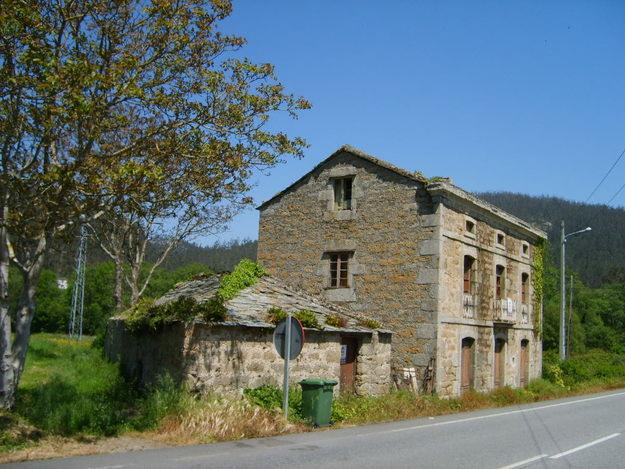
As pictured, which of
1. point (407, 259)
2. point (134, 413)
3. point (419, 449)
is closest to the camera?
point (419, 449)

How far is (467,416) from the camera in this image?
51.5ft

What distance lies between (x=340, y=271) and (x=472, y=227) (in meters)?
4.81

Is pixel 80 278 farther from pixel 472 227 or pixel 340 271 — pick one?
pixel 472 227

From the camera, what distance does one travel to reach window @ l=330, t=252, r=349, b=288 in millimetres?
20859

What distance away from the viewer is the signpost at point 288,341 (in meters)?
12.2

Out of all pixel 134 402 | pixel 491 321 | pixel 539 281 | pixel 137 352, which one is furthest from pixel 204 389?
pixel 539 281

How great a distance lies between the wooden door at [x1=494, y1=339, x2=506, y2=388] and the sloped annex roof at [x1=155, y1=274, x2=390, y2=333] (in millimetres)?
7386

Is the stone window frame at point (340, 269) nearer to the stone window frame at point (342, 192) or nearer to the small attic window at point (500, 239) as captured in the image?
the stone window frame at point (342, 192)

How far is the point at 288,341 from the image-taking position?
480 inches

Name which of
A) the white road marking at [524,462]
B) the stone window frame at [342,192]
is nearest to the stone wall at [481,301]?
the stone window frame at [342,192]

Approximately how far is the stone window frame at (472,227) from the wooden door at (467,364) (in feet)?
11.3

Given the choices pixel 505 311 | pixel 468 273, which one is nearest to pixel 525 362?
pixel 505 311

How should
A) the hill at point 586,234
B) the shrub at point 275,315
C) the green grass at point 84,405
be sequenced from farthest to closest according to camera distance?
the hill at point 586,234
the shrub at point 275,315
the green grass at point 84,405

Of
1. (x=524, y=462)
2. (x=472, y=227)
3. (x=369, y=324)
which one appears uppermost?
(x=472, y=227)
